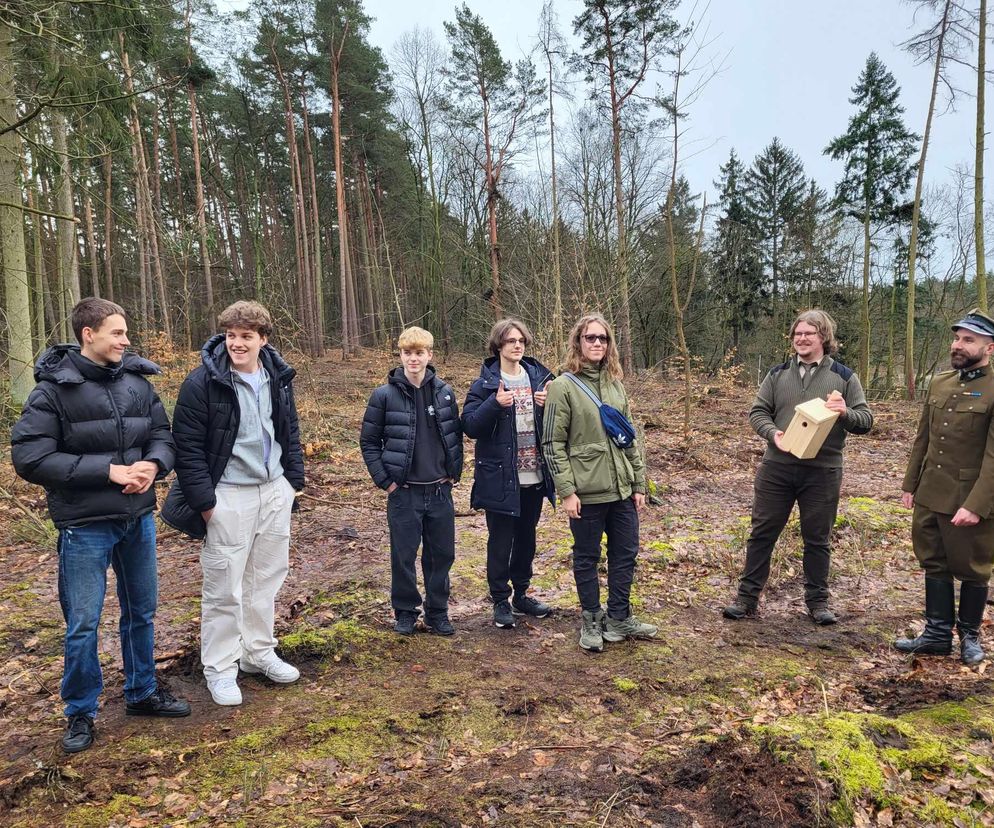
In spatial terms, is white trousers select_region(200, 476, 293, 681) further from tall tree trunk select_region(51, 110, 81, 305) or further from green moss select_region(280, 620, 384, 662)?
tall tree trunk select_region(51, 110, 81, 305)

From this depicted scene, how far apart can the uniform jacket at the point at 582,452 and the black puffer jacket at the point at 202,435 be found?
1.83 m

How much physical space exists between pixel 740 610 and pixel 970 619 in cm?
134

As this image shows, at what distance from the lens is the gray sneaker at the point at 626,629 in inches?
151

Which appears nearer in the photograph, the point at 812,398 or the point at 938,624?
the point at 938,624

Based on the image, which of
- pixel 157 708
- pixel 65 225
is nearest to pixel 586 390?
pixel 157 708

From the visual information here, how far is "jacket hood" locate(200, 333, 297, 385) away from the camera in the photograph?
290 centimetres

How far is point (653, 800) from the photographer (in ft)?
7.59

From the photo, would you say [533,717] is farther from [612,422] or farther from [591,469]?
[612,422]

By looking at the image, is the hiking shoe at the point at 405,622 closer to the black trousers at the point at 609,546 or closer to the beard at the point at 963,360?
the black trousers at the point at 609,546

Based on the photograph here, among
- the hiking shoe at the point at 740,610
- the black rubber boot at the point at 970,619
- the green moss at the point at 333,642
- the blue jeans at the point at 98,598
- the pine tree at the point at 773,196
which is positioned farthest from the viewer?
the pine tree at the point at 773,196

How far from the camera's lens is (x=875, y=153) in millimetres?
19078

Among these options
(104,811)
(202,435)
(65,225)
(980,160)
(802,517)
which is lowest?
(104,811)

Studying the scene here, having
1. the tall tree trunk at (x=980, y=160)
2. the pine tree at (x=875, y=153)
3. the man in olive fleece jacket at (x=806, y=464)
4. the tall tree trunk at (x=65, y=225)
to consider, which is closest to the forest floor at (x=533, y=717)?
the man in olive fleece jacket at (x=806, y=464)

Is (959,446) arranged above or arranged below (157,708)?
above
